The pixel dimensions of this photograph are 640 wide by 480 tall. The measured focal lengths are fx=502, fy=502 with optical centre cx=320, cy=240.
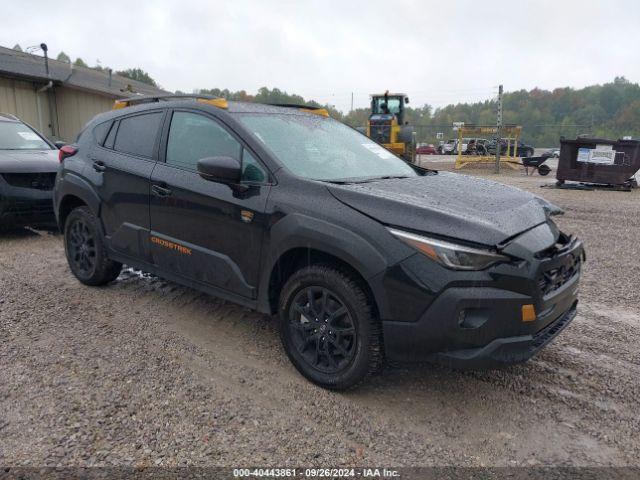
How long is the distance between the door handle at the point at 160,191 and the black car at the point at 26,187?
3806mm

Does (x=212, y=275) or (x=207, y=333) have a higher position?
(x=212, y=275)

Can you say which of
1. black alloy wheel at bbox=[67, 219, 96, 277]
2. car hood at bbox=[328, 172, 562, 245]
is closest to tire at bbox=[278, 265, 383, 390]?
car hood at bbox=[328, 172, 562, 245]

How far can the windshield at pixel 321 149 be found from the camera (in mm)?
3430

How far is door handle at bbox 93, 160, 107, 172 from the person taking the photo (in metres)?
4.38

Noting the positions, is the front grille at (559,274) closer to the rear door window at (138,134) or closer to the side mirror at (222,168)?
the side mirror at (222,168)

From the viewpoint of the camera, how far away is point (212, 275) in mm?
3551

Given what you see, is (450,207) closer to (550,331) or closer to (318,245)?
(318,245)

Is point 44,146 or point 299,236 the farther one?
point 44,146

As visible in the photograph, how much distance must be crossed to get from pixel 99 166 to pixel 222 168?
179 centimetres

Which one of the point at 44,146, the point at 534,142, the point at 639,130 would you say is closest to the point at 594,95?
the point at 639,130

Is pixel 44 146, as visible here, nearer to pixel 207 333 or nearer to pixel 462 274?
pixel 207 333

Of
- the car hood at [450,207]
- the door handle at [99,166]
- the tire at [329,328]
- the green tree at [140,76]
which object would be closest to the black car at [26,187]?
the door handle at [99,166]

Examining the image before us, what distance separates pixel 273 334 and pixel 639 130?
261ft

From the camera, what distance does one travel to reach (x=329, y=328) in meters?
2.99
